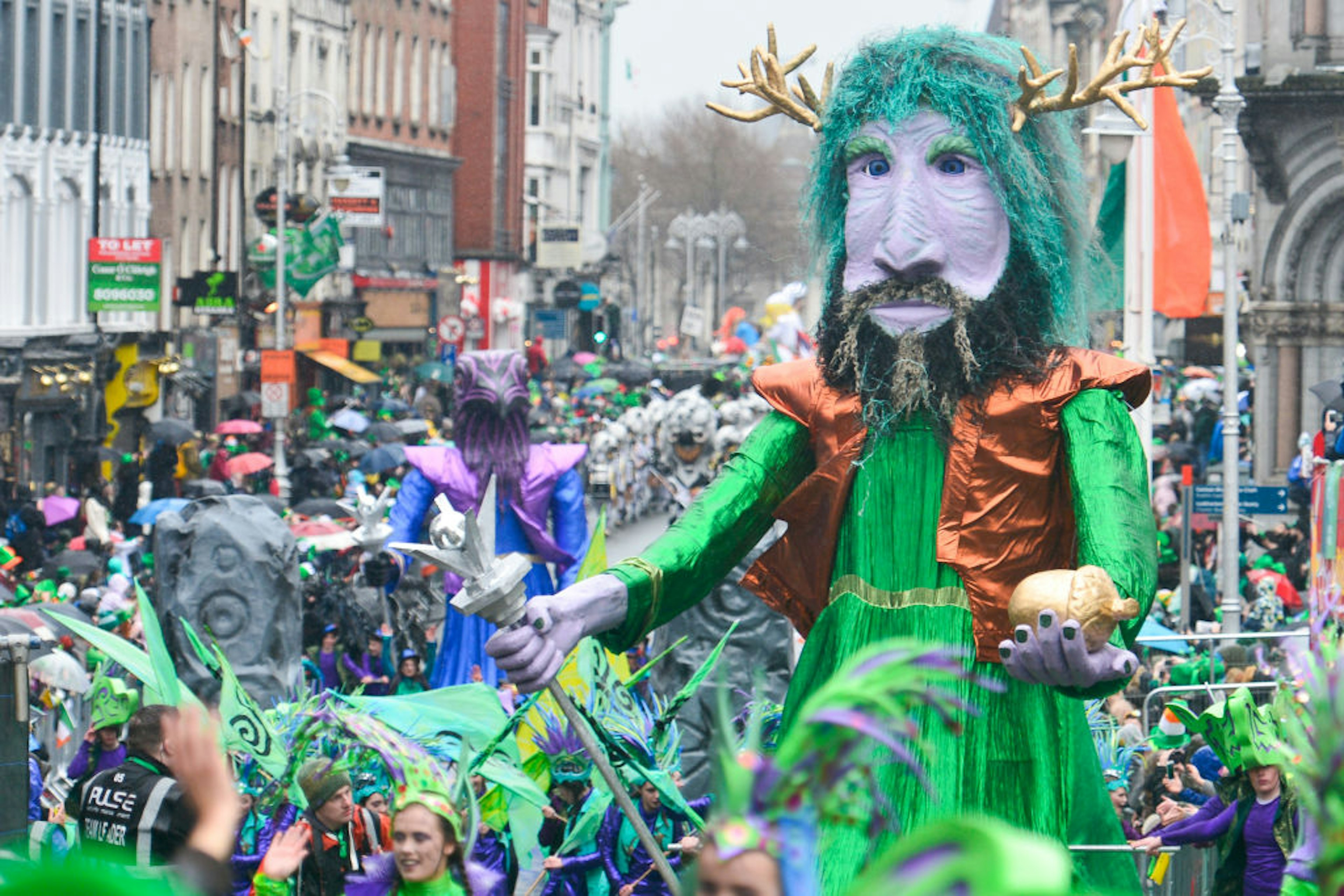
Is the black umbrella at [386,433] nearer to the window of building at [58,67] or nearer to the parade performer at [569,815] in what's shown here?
the window of building at [58,67]

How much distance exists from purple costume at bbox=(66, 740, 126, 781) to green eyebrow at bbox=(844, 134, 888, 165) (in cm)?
348

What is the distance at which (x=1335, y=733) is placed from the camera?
3.03 metres

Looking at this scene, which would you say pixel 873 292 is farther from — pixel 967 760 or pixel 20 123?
pixel 20 123

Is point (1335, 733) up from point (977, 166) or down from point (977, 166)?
down

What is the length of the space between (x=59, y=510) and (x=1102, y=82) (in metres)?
17.7

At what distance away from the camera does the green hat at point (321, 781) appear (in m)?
7.46

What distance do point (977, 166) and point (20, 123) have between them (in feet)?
96.1

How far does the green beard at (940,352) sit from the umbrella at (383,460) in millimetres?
20139

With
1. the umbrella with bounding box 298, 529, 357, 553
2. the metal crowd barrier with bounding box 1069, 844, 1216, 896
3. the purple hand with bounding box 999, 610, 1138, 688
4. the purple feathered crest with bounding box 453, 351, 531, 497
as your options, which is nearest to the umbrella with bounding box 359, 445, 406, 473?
the umbrella with bounding box 298, 529, 357, 553

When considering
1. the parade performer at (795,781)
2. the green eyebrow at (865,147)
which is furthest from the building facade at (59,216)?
the parade performer at (795,781)

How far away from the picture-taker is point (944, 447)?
5.77 metres

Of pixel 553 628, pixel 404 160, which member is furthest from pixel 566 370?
pixel 553 628

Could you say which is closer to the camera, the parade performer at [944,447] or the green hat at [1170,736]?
the parade performer at [944,447]

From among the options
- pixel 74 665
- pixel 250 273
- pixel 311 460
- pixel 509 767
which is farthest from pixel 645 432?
pixel 509 767
